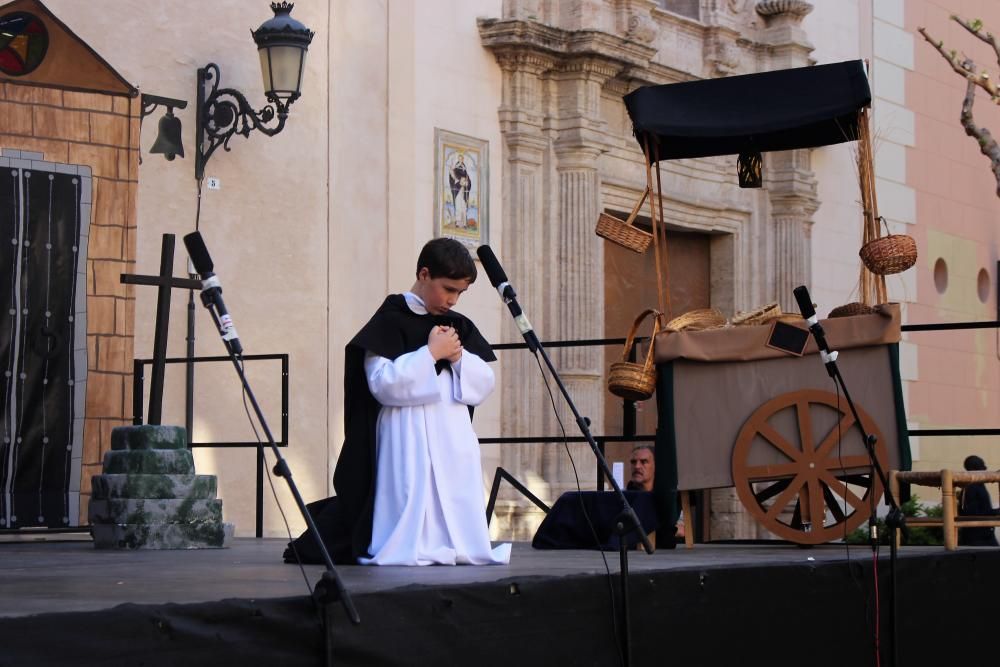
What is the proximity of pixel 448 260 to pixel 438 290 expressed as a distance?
0.14m

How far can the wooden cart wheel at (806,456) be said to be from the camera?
300 inches

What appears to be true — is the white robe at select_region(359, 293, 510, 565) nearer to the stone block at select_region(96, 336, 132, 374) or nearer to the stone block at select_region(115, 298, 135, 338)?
the stone block at select_region(96, 336, 132, 374)

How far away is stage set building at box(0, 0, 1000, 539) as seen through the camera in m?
10.6

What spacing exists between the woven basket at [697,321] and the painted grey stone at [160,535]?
2.53 meters

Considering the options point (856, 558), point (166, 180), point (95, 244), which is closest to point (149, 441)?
point (95, 244)

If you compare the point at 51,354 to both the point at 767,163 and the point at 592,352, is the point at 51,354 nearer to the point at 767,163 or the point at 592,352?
the point at 592,352

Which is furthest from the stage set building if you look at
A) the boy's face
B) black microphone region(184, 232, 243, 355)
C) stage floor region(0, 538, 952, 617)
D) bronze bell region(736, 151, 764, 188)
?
black microphone region(184, 232, 243, 355)

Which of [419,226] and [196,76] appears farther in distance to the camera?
[419,226]

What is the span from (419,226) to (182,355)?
2.50 meters

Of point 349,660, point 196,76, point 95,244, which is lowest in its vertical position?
point 349,660

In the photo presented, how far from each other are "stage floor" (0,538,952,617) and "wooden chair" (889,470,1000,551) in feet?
0.40

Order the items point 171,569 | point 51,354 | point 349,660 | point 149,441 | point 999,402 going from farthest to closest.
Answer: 1. point 999,402
2. point 51,354
3. point 149,441
4. point 171,569
5. point 349,660

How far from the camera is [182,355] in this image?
1111 cm

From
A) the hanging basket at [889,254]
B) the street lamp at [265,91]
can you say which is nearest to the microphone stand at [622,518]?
the hanging basket at [889,254]
